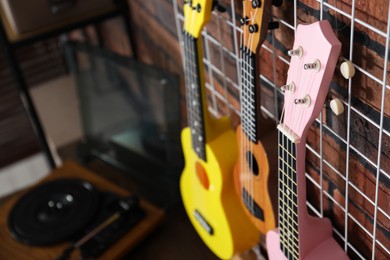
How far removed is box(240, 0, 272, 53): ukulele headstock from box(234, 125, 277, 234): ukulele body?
0.56ft

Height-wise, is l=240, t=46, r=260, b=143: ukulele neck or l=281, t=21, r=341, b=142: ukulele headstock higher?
l=281, t=21, r=341, b=142: ukulele headstock

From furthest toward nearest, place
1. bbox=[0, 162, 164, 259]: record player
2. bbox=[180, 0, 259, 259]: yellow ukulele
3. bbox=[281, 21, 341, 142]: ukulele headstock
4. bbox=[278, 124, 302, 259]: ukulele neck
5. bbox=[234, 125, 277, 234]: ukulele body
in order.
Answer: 1. bbox=[0, 162, 164, 259]: record player
2. bbox=[180, 0, 259, 259]: yellow ukulele
3. bbox=[234, 125, 277, 234]: ukulele body
4. bbox=[278, 124, 302, 259]: ukulele neck
5. bbox=[281, 21, 341, 142]: ukulele headstock

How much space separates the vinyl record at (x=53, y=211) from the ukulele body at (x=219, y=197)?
29 cm

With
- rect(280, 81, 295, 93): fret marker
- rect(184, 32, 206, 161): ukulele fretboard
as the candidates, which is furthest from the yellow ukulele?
rect(280, 81, 295, 93): fret marker

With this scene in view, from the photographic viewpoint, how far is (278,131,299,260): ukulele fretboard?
811 millimetres

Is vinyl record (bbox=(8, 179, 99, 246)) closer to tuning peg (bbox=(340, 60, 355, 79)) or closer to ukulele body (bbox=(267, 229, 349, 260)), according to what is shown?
ukulele body (bbox=(267, 229, 349, 260))

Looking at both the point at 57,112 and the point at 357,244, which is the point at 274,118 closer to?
the point at 357,244

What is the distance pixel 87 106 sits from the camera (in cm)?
164

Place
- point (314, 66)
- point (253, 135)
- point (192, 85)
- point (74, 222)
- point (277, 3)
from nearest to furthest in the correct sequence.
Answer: point (314, 66) < point (277, 3) < point (253, 135) < point (192, 85) < point (74, 222)

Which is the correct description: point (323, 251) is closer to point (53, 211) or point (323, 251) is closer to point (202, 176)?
point (202, 176)

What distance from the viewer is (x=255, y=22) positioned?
805 millimetres

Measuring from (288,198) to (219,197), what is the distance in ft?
0.80

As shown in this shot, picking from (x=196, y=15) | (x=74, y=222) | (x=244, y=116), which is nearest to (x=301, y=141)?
(x=244, y=116)

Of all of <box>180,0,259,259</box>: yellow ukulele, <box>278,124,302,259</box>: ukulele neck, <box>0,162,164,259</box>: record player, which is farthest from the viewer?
<box>0,162,164,259</box>: record player
